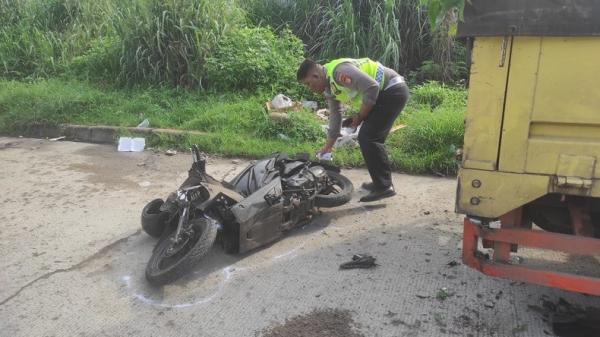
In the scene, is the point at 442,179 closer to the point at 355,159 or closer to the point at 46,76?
the point at 355,159

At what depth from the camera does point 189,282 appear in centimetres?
354

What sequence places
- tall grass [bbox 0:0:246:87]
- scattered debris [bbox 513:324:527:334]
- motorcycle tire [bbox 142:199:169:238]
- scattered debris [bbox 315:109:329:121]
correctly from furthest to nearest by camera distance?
1. tall grass [bbox 0:0:246:87]
2. scattered debris [bbox 315:109:329:121]
3. motorcycle tire [bbox 142:199:169:238]
4. scattered debris [bbox 513:324:527:334]

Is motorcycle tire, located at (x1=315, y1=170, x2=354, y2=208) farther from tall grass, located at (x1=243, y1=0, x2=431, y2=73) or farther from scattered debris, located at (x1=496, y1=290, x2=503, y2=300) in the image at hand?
tall grass, located at (x1=243, y1=0, x2=431, y2=73)

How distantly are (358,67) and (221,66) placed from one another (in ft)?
12.2

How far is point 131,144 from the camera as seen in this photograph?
6730mm

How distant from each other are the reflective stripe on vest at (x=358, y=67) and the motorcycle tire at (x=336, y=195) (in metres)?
0.69

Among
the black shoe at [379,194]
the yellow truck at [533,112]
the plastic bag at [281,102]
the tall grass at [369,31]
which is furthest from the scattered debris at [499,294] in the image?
the tall grass at [369,31]

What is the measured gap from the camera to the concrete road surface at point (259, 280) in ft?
10.1

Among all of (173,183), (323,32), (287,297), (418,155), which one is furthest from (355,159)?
(323,32)

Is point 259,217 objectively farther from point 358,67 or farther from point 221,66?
point 221,66

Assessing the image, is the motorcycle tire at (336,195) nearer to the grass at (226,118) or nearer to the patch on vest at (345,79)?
the patch on vest at (345,79)

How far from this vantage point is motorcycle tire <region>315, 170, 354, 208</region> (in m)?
4.36

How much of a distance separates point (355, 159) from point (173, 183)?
6.23 feet

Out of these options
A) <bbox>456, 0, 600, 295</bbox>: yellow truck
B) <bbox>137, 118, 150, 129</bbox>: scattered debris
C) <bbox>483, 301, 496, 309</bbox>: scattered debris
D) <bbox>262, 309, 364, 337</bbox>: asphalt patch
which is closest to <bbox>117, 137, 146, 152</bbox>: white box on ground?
<bbox>137, 118, 150, 129</bbox>: scattered debris
